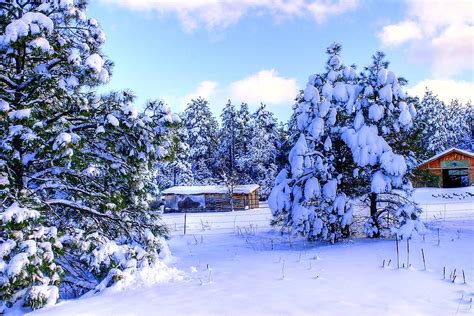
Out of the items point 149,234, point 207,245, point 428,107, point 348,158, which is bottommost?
point 207,245

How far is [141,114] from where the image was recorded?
8.36m

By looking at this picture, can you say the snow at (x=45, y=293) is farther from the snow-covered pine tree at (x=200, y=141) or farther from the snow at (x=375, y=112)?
the snow-covered pine tree at (x=200, y=141)

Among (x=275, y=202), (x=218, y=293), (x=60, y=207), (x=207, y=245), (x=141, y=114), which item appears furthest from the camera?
(x=207, y=245)

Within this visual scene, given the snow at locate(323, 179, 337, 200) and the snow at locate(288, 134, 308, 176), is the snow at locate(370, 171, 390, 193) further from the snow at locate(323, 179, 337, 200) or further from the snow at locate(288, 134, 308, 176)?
the snow at locate(288, 134, 308, 176)

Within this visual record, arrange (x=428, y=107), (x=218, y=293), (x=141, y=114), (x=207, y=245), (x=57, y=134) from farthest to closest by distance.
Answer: (x=428, y=107), (x=207, y=245), (x=141, y=114), (x=57, y=134), (x=218, y=293)

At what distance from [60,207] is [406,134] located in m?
10.7

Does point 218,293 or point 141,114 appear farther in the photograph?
point 141,114

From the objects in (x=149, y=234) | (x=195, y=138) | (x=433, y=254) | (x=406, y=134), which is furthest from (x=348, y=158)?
(x=195, y=138)

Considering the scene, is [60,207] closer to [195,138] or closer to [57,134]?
[57,134]

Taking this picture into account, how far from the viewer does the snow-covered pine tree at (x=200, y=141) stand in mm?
52531

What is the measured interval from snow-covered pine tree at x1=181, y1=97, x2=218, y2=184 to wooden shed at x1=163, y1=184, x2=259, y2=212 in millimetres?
13103

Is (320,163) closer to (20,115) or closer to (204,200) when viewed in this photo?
(20,115)

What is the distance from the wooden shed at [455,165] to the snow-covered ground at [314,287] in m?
31.9

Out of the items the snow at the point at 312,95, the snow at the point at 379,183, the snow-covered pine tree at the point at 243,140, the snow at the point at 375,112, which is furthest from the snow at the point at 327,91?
the snow-covered pine tree at the point at 243,140
